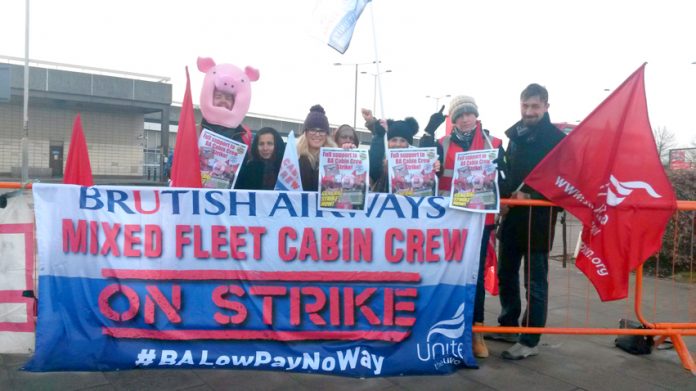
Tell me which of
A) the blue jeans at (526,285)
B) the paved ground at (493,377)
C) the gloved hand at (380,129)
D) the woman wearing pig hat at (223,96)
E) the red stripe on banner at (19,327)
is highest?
the woman wearing pig hat at (223,96)

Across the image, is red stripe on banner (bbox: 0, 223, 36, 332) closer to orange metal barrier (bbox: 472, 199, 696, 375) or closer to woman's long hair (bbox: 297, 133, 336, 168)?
woman's long hair (bbox: 297, 133, 336, 168)

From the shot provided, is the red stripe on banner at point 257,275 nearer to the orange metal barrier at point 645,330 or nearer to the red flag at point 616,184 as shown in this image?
the orange metal barrier at point 645,330

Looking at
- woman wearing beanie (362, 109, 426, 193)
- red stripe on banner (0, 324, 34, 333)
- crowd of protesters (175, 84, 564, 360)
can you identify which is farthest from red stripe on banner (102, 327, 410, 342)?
woman wearing beanie (362, 109, 426, 193)

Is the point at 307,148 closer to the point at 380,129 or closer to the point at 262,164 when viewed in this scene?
the point at 262,164

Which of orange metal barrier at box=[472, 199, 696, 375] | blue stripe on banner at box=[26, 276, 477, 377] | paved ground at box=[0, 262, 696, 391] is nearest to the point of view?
paved ground at box=[0, 262, 696, 391]

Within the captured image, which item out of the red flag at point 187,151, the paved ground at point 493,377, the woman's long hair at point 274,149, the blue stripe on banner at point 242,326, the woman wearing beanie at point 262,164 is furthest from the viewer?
the woman's long hair at point 274,149

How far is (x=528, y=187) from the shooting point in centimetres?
427

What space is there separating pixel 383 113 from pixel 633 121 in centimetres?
190

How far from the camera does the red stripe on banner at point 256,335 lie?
3529 millimetres

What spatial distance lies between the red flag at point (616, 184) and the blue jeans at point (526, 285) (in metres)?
0.39

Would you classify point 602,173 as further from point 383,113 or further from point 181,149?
point 181,149

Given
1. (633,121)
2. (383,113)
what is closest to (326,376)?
(383,113)

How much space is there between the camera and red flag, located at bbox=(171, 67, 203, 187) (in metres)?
3.65

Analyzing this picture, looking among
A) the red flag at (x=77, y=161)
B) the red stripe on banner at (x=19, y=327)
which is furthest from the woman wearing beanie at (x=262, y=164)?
the red stripe on banner at (x=19, y=327)
